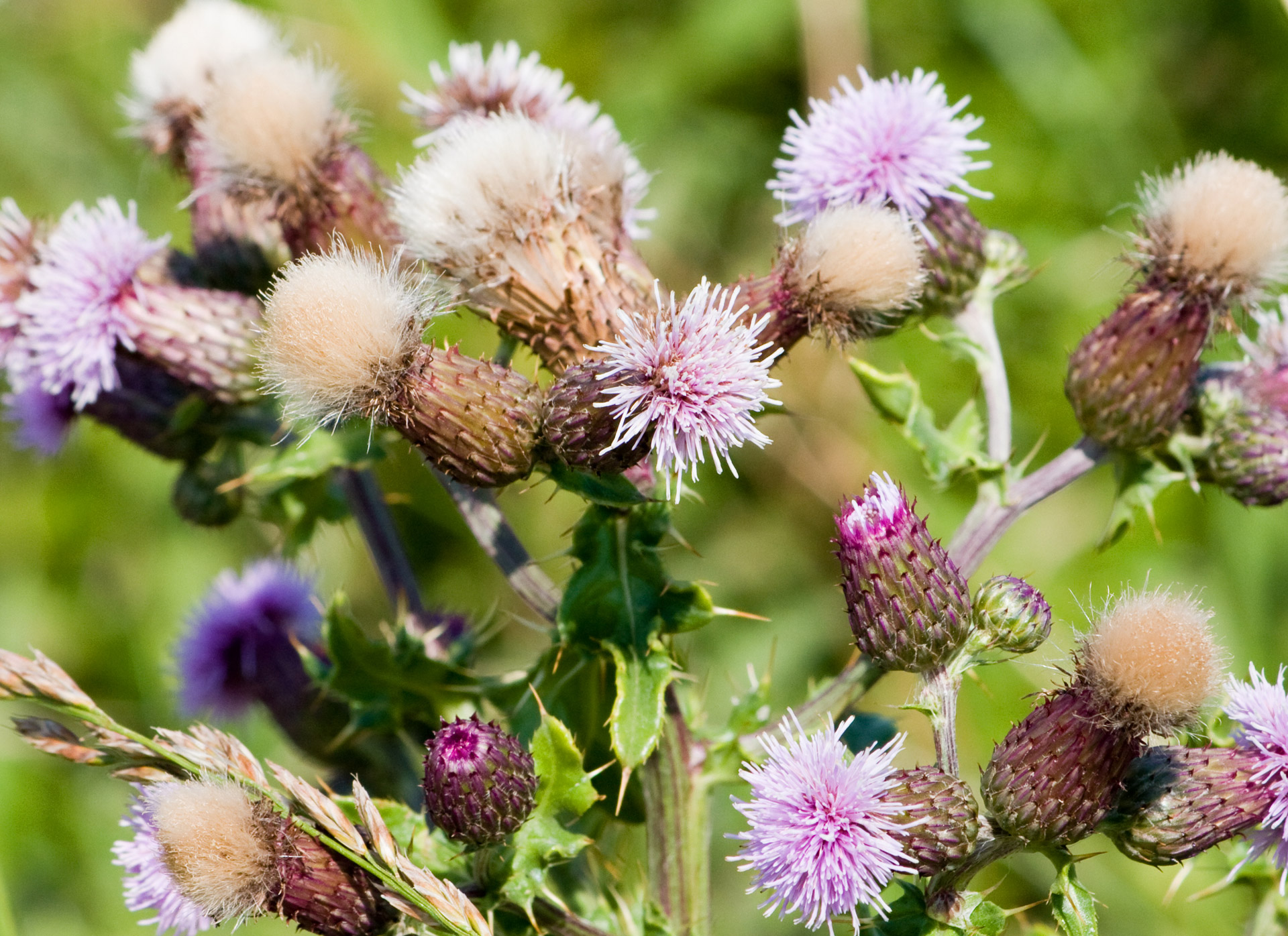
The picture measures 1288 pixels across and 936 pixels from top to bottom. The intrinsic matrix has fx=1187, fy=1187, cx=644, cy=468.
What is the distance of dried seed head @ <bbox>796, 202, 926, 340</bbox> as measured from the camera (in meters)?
2.27

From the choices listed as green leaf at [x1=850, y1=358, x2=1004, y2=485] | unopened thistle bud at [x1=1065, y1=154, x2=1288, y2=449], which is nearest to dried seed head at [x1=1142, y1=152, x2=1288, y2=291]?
unopened thistle bud at [x1=1065, y1=154, x2=1288, y2=449]

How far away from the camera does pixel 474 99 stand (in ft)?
9.94

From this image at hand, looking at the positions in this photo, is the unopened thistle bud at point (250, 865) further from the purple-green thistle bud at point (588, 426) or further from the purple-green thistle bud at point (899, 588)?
the purple-green thistle bud at point (899, 588)

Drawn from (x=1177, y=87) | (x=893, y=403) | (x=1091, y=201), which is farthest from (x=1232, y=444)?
(x=1177, y=87)

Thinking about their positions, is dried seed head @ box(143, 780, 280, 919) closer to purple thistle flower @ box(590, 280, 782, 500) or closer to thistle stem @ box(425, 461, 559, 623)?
thistle stem @ box(425, 461, 559, 623)

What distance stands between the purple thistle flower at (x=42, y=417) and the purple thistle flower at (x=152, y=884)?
161 cm

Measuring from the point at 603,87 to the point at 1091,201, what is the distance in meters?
2.29

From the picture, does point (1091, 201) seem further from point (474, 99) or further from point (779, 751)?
point (779, 751)

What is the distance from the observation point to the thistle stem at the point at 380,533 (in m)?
3.12

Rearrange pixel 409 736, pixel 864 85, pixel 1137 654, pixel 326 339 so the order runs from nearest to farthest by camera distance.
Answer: pixel 1137 654 < pixel 326 339 < pixel 864 85 < pixel 409 736

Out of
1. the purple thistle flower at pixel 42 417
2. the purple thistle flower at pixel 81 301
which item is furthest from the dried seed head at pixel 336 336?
the purple thistle flower at pixel 42 417

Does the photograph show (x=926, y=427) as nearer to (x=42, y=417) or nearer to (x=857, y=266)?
(x=857, y=266)

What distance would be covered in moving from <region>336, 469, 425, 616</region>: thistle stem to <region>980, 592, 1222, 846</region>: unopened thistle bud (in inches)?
65.2

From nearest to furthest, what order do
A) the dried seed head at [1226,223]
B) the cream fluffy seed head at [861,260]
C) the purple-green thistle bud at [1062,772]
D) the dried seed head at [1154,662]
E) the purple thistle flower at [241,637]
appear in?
the dried seed head at [1154,662]
the purple-green thistle bud at [1062,772]
the cream fluffy seed head at [861,260]
the dried seed head at [1226,223]
the purple thistle flower at [241,637]
